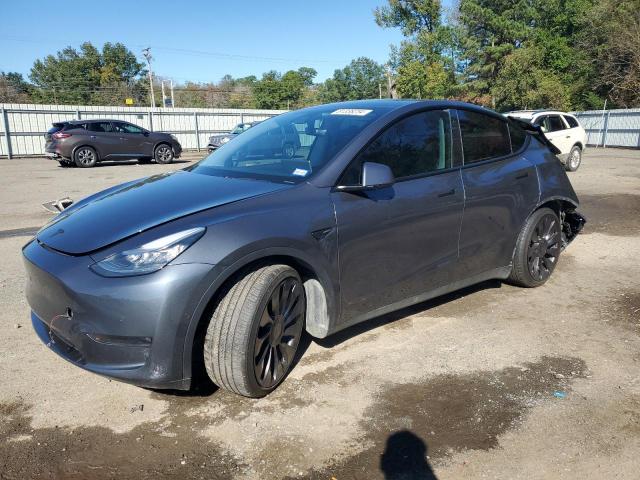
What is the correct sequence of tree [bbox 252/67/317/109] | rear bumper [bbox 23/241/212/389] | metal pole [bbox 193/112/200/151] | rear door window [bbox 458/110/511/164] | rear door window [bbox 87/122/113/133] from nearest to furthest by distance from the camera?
1. rear bumper [bbox 23/241/212/389]
2. rear door window [bbox 458/110/511/164]
3. rear door window [bbox 87/122/113/133]
4. metal pole [bbox 193/112/200/151]
5. tree [bbox 252/67/317/109]

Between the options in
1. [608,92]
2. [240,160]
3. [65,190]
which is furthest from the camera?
[608,92]

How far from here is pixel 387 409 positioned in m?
2.81

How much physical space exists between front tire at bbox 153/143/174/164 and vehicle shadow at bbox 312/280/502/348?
53.3 feet

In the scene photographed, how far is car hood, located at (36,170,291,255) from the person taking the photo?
8.75 feet

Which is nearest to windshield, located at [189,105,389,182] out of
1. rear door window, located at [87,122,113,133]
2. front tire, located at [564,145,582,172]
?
front tire, located at [564,145,582,172]

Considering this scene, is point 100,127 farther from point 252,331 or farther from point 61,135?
point 252,331

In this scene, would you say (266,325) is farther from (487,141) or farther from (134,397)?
(487,141)

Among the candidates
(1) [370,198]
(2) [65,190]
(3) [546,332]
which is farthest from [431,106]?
(2) [65,190]

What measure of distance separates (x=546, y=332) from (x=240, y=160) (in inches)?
102

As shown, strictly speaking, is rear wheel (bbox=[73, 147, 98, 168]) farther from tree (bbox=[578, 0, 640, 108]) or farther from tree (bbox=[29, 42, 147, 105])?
tree (bbox=[29, 42, 147, 105])

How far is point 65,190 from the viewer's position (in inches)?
448

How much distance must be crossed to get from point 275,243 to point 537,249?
9.44ft

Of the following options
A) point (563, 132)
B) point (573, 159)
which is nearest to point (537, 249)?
point (563, 132)

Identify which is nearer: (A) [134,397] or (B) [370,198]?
(A) [134,397]
